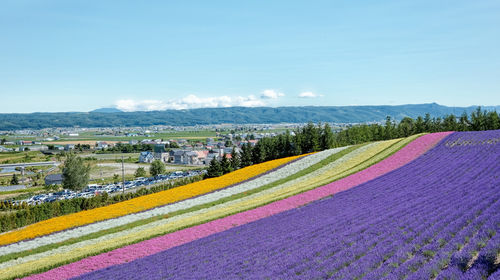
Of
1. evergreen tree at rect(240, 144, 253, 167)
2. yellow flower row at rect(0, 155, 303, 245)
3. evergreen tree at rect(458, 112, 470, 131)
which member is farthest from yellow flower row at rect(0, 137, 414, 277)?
evergreen tree at rect(458, 112, 470, 131)

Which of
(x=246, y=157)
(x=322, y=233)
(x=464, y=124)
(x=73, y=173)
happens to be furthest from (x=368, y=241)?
(x=464, y=124)

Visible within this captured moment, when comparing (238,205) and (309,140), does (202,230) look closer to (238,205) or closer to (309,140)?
(238,205)

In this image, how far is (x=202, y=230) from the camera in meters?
24.0

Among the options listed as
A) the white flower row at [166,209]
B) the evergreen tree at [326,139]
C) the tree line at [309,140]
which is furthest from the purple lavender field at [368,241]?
the evergreen tree at [326,139]

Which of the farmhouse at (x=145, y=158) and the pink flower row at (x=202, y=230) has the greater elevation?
the pink flower row at (x=202, y=230)

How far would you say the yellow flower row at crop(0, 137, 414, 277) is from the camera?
73.5 feet

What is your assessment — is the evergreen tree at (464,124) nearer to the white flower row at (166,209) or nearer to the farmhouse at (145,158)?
the white flower row at (166,209)

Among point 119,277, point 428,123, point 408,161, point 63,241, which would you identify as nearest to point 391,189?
point 408,161

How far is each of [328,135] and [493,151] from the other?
56.6m

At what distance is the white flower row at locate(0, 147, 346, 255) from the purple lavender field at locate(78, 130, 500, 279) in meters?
16.4

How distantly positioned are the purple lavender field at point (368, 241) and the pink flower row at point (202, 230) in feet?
5.16

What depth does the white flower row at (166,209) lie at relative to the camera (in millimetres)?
31011

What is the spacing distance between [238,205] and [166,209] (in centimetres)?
961

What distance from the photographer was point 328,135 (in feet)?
297
